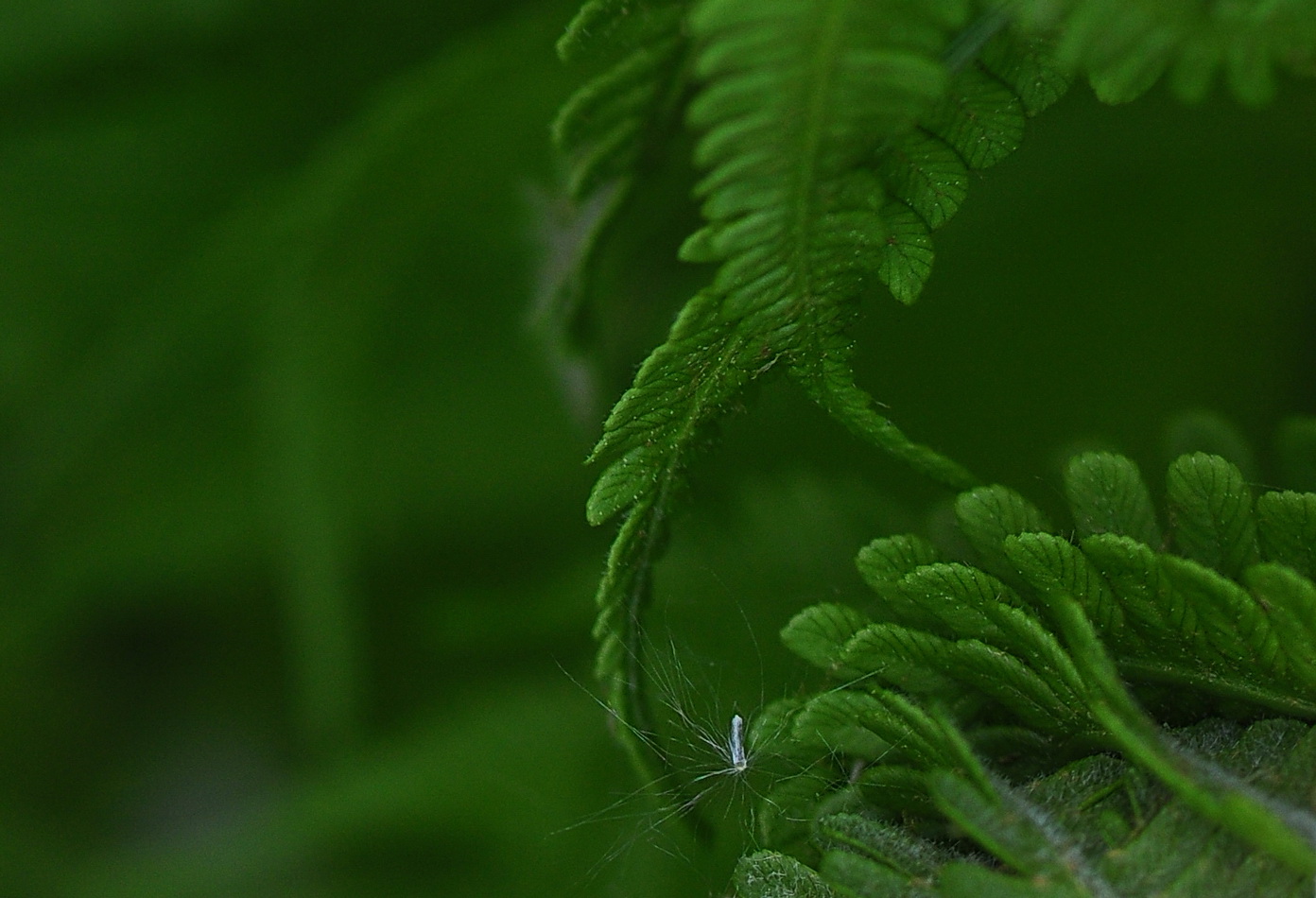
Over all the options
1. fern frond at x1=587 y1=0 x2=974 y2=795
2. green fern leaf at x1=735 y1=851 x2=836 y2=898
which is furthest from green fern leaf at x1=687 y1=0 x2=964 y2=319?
green fern leaf at x1=735 y1=851 x2=836 y2=898

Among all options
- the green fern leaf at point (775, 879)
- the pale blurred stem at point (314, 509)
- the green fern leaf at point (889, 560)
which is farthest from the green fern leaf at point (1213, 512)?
the pale blurred stem at point (314, 509)

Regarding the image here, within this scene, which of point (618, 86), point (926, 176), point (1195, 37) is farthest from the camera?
point (618, 86)

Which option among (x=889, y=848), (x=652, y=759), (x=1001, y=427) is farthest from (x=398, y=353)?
(x=889, y=848)

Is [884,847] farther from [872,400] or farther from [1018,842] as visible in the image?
[872,400]

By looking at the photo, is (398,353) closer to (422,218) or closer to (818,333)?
(422,218)

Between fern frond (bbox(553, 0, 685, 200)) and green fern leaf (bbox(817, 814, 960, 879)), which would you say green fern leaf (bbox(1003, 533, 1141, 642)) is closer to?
green fern leaf (bbox(817, 814, 960, 879))

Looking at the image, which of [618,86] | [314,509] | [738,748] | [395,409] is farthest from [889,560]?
[395,409]
